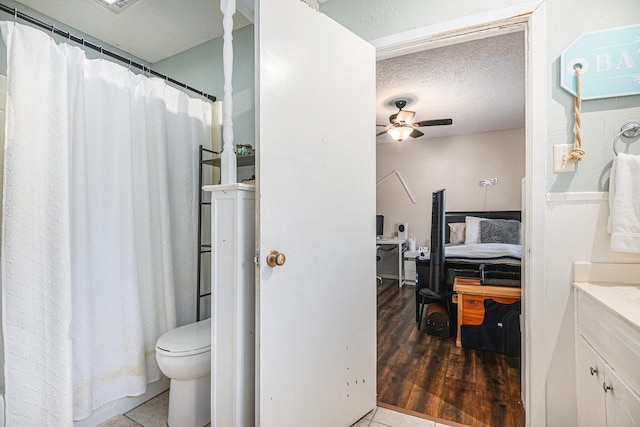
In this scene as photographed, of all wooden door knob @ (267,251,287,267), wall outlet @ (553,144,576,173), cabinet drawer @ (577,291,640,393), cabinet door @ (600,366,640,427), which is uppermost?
wall outlet @ (553,144,576,173)

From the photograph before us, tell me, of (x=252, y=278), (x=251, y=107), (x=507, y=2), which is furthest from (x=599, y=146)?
(x=251, y=107)

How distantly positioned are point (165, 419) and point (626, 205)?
7.82 feet

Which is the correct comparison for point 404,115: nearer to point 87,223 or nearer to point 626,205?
point 626,205

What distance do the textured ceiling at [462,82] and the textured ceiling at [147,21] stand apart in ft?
4.71

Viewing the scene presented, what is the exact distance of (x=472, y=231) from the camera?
4488mm

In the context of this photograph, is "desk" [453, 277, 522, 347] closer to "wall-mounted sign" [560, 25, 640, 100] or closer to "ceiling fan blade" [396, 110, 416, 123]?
"wall-mounted sign" [560, 25, 640, 100]

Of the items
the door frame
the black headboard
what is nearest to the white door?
the door frame

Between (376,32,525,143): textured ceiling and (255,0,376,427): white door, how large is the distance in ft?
4.12

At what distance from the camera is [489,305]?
8.09 feet

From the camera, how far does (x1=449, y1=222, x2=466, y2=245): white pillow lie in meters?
4.65

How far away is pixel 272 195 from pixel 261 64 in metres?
0.50

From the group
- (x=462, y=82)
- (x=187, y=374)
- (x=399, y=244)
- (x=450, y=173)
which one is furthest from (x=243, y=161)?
(x=450, y=173)

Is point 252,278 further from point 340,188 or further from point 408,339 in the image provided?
point 408,339

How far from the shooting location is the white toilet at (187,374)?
1.46 meters
